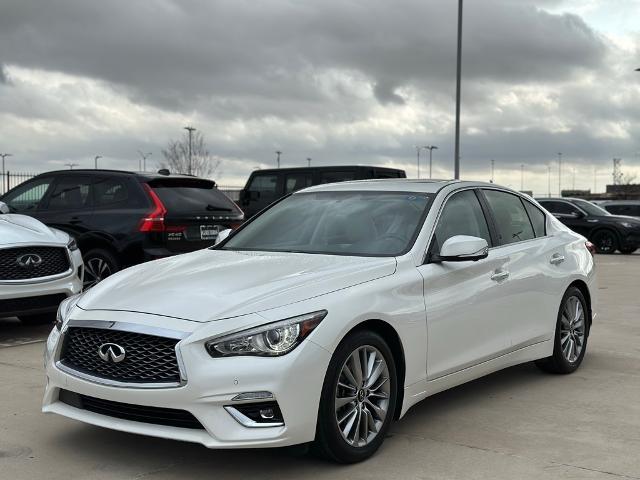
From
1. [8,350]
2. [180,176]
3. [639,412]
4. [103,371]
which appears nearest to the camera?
[103,371]

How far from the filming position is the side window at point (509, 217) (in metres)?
5.93

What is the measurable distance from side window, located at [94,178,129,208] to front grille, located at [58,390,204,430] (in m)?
5.68

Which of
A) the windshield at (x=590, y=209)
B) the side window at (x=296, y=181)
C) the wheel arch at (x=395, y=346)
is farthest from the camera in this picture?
the windshield at (x=590, y=209)

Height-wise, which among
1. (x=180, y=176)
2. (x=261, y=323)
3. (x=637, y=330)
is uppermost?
(x=180, y=176)

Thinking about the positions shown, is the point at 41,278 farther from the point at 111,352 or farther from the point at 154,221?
the point at 111,352

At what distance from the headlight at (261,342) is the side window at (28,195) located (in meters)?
7.42

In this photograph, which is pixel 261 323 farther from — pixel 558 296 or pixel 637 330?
pixel 637 330

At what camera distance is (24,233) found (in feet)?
26.2

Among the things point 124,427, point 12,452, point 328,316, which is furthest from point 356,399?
point 12,452

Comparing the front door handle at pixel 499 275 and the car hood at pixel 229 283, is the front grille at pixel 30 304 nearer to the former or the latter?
the car hood at pixel 229 283

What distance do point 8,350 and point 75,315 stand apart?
3.45 m

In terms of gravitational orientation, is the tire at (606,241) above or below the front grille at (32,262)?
below

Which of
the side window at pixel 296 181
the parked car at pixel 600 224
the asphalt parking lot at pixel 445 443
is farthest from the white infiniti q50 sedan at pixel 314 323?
the parked car at pixel 600 224

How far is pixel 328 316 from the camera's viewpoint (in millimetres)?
4055
